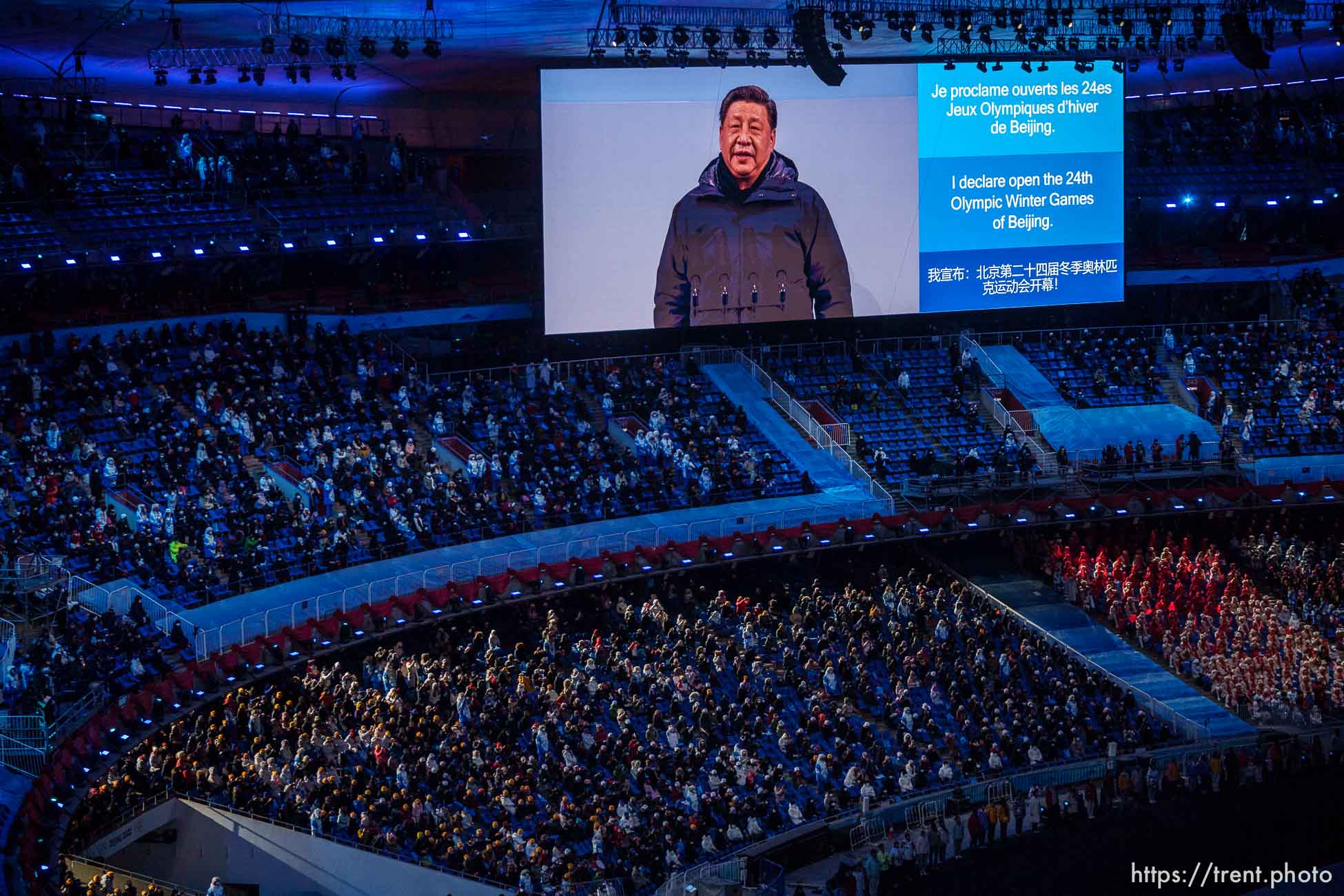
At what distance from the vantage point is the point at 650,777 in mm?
30641

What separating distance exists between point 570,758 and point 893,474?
1403cm

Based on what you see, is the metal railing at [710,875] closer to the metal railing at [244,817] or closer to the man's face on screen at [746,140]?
the metal railing at [244,817]

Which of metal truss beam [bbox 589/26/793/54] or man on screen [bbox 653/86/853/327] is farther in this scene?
man on screen [bbox 653/86/853/327]

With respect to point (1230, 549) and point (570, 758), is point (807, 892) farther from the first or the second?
point (1230, 549)

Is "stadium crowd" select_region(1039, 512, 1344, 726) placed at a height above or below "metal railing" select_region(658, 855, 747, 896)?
above

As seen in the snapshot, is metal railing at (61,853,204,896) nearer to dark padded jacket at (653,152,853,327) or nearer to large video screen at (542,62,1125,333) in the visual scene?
large video screen at (542,62,1125,333)

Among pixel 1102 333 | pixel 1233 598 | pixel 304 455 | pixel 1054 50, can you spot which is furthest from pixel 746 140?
pixel 1233 598

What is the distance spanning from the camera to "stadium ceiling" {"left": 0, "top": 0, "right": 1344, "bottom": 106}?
118 feet

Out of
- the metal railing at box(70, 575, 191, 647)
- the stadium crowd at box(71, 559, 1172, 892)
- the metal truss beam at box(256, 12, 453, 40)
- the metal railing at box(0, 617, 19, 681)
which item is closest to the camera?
the metal railing at box(0, 617, 19, 681)

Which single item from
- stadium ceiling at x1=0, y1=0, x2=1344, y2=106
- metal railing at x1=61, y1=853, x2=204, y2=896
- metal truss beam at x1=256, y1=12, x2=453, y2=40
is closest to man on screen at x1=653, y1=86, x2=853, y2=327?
stadium ceiling at x1=0, y1=0, x2=1344, y2=106

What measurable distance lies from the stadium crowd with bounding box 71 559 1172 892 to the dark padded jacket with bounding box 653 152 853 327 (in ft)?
26.2

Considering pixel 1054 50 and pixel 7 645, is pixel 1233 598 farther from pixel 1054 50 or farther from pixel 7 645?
pixel 7 645

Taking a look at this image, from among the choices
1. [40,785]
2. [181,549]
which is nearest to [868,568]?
[181,549]

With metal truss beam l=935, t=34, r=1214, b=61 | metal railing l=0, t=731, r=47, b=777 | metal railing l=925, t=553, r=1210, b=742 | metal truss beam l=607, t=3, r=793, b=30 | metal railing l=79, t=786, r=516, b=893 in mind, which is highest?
metal truss beam l=935, t=34, r=1214, b=61
